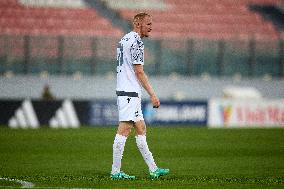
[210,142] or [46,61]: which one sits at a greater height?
[46,61]

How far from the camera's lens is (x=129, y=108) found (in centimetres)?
1216

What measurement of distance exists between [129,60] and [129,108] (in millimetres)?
653

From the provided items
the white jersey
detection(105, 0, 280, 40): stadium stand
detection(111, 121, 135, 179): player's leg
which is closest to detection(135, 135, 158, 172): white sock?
detection(111, 121, 135, 179): player's leg

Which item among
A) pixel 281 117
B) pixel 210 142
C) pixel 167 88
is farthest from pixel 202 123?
pixel 210 142

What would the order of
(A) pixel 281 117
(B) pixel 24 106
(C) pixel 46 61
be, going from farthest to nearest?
(C) pixel 46 61 → (A) pixel 281 117 → (B) pixel 24 106

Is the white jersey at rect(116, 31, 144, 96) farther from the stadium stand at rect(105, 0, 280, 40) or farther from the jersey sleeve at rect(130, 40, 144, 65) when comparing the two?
the stadium stand at rect(105, 0, 280, 40)

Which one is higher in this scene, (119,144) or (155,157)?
(119,144)

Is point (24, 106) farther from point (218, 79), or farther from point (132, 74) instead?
point (132, 74)

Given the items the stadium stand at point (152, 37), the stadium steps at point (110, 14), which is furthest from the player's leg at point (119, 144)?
the stadium steps at point (110, 14)

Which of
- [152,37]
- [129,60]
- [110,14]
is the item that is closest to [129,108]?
[129,60]

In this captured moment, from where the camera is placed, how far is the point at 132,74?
40.1 feet

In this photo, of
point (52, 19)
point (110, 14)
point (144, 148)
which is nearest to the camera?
point (144, 148)

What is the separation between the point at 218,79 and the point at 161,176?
21.1m

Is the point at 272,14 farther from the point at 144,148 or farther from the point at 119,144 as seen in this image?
the point at 119,144
